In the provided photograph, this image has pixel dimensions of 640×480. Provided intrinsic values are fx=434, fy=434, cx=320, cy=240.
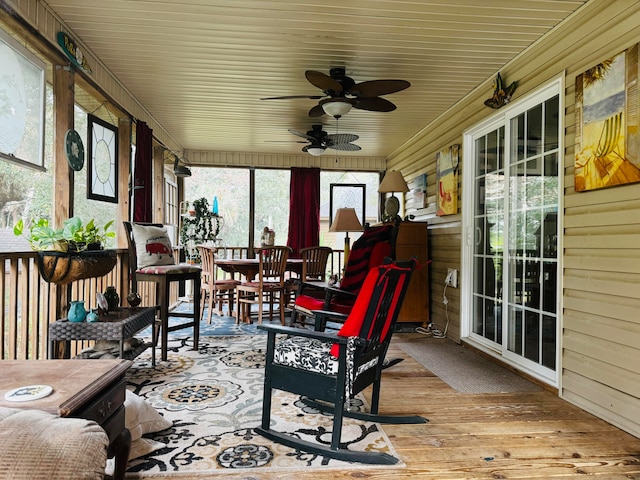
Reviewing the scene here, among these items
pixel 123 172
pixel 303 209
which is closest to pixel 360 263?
pixel 123 172

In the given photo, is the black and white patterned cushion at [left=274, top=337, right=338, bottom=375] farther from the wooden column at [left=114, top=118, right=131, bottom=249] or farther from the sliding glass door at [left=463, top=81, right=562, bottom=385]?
the wooden column at [left=114, top=118, right=131, bottom=249]

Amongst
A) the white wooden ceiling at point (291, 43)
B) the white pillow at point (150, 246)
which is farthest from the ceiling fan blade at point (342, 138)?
the white pillow at point (150, 246)

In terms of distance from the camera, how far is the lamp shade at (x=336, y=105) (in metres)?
3.75

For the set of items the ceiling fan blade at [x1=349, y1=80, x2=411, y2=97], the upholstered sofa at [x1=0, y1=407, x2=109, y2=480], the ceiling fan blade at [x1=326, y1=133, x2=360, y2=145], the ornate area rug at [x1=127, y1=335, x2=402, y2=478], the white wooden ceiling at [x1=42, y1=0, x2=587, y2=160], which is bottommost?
the ornate area rug at [x1=127, y1=335, x2=402, y2=478]

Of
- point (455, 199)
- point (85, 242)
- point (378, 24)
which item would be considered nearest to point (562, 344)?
point (455, 199)

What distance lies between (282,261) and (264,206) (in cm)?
296

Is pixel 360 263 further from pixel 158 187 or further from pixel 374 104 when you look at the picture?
pixel 158 187

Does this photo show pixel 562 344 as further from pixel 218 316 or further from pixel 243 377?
pixel 218 316

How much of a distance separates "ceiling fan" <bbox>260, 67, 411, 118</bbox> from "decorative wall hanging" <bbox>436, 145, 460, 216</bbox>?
4.01ft

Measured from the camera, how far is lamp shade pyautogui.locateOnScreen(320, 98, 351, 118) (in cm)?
375

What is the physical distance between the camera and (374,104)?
12.7 ft

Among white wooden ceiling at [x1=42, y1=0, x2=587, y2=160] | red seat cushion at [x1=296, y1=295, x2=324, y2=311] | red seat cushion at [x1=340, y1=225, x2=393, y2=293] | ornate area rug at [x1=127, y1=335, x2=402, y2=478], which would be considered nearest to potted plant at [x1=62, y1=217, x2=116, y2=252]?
ornate area rug at [x1=127, y1=335, x2=402, y2=478]

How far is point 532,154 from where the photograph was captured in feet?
11.2

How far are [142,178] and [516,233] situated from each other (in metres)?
3.86
